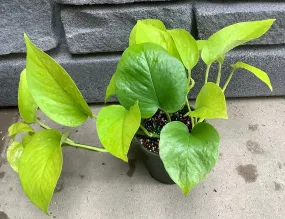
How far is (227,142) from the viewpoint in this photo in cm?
101

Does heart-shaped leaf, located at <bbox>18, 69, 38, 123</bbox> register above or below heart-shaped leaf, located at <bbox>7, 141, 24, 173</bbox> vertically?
above

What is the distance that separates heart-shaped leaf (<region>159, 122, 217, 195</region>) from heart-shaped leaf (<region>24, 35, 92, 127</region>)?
19 cm

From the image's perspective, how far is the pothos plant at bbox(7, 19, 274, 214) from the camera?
66 centimetres

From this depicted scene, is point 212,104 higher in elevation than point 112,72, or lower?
higher

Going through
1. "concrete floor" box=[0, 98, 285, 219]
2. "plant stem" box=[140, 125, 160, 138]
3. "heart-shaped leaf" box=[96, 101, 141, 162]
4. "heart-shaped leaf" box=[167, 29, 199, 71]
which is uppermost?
"heart-shaped leaf" box=[167, 29, 199, 71]

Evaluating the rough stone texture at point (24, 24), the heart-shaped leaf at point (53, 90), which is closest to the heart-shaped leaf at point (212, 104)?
the heart-shaped leaf at point (53, 90)

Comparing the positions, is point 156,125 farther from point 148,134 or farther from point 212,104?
point 212,104

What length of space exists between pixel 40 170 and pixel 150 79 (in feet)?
0.90

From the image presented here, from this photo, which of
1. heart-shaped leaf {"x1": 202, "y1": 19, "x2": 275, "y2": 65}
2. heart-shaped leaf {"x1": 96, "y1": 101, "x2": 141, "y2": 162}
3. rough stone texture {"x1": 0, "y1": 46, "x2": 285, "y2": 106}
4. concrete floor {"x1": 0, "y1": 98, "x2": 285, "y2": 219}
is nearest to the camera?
heart-shaped leaf {"x1": 96, "y1": 101, "x2": 141, "y2": 162}

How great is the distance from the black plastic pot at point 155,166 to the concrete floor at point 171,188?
0.08ft

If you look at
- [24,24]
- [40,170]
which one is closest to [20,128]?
[40,170]

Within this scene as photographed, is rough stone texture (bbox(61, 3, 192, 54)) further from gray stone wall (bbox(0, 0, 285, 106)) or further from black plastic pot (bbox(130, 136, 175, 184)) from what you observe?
black plastic pot (bbox(130, 136, 175, 184))

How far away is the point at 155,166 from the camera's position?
87 cm

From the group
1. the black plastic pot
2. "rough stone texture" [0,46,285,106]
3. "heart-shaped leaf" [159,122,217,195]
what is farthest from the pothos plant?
"rough stone texture" [0,46,285,106]
